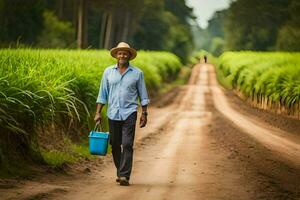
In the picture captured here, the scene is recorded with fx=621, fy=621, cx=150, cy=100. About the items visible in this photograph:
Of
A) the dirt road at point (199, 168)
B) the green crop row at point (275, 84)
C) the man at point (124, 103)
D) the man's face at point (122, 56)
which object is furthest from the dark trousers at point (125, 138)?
the green crop row at point (275, 84)

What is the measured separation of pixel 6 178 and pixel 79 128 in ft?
17.5

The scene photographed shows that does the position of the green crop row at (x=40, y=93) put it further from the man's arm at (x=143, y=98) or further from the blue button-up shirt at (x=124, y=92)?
the man's arm at (x=143, y=98)

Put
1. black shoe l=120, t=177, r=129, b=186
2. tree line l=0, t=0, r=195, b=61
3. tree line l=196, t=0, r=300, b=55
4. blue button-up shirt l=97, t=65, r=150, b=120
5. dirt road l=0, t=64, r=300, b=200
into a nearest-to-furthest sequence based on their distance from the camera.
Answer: dirt road l=0, t=64, r=300, b=200
black shoe l=120, t=177, r=129, b=186
blue button-up shirt l=97, t=65, r=150, b=120
tree line l=0, t=0, r=195, b=61
tree line l=196, t=0, r=300, b=55

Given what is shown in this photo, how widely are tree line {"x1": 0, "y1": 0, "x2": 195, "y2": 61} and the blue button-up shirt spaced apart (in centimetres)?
1526

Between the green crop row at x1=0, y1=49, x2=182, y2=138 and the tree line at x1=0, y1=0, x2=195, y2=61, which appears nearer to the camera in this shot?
the green crop row at x1=0, y1=49, x2=182, y2=138

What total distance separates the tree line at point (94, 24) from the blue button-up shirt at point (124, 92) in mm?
15258

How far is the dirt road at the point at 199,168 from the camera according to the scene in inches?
340

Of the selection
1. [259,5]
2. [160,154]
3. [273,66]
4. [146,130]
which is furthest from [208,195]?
[259,5]

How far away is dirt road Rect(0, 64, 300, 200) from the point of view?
28.3 feet

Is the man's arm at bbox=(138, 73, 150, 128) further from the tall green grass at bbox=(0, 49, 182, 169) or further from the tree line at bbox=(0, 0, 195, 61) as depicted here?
the tree line at bbox=(0, 0, 195, 61)

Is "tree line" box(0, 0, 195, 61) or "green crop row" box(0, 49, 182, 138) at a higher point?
"tree line" box(0, 0, 195, 61)

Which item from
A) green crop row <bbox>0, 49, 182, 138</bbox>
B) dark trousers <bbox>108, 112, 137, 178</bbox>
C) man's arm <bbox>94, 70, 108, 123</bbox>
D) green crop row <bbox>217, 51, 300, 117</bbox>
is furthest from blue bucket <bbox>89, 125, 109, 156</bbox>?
green crop row <bbox>217, 51, 300, 117</bbox>

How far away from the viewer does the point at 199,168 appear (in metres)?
11.3

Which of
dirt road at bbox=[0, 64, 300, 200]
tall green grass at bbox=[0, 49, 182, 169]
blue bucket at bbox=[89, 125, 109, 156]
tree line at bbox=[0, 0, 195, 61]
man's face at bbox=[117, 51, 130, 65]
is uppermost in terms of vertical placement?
tree line at bbox=[0, 0, 195, 61]
